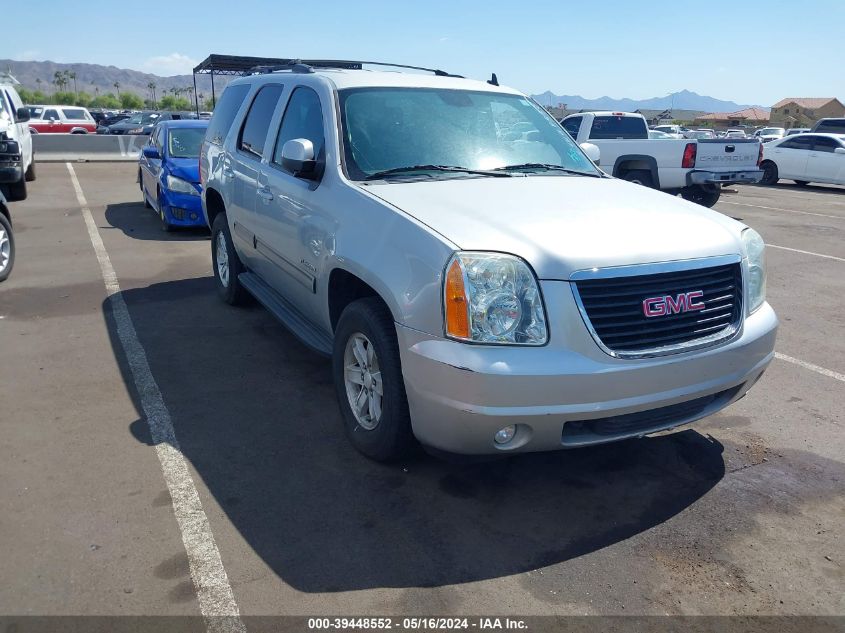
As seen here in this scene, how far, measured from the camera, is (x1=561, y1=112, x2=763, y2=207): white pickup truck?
13125 mm

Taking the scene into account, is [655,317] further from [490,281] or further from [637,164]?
[637,164]

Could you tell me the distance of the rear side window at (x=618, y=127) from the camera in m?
14.9

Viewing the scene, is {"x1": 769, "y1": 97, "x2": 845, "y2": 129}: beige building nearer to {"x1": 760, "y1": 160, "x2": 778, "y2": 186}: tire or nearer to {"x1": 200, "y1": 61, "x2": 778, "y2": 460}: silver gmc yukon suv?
{"x1": 760, "y1": 160, "x2": 778, "y2": 186}: tire

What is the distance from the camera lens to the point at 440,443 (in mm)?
3268

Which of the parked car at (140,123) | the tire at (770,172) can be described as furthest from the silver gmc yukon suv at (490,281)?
the parked car at (140,123)

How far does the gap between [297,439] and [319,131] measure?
6.22 ft

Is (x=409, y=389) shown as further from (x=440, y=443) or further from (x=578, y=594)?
(x=578, y=594)

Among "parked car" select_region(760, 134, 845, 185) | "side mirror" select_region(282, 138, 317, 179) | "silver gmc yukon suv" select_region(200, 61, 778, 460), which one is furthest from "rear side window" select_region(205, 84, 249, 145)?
"parked car" select_region(760, 134, 845, 185)

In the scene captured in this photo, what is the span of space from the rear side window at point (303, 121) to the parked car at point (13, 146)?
9.73m

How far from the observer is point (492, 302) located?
10.2 ft

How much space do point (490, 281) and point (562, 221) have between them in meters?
0.60

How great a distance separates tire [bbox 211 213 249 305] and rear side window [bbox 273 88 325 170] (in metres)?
1.46

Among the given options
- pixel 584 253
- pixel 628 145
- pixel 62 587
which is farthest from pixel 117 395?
pixel 628 145

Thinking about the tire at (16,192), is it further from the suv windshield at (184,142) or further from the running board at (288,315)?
the running board at (288,315)
